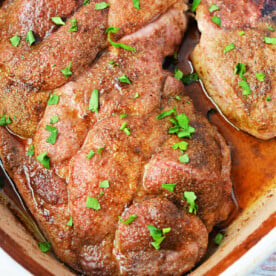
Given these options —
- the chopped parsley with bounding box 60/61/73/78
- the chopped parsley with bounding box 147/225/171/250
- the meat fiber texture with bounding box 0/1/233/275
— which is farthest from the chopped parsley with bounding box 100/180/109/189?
the chopped parsley with bounding box 60/61/73/78

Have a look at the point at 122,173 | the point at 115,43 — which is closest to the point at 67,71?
the point at 115,43

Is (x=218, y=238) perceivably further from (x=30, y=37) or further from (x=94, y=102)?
(x=30, y=37)

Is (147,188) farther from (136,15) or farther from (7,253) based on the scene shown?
(136,15)

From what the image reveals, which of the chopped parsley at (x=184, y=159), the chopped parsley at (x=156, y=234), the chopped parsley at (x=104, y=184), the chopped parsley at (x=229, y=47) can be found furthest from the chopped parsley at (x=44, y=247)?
the chopped parsley at (x=229, y=47)

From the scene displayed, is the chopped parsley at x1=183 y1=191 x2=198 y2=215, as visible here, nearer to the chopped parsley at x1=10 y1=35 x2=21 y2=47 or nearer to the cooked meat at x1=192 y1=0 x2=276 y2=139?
the cooked meat at x1=192 y1=0 x2=276 y2=139

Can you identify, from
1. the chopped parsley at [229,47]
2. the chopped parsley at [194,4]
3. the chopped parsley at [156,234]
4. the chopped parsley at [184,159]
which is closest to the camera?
the chopped parsley at [156,234]

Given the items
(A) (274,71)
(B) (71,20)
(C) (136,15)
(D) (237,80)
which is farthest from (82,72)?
(A) (274,71)

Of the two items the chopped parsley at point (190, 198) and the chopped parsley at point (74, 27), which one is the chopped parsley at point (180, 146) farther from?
the chopped parsley at point (74, 27)
